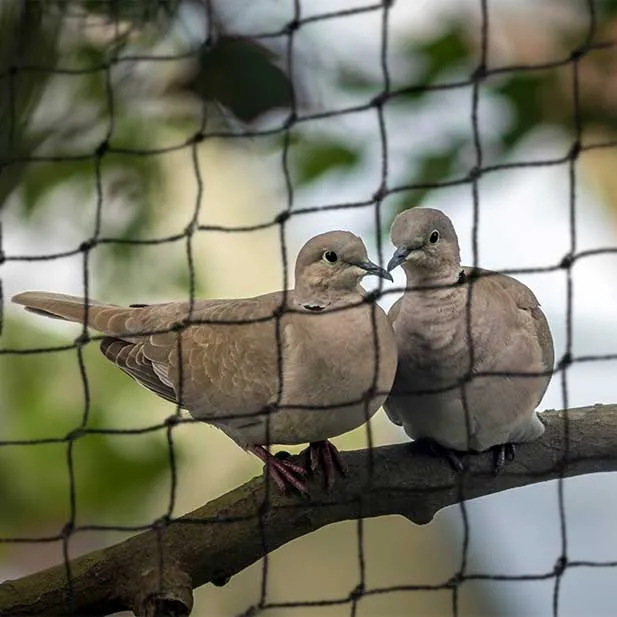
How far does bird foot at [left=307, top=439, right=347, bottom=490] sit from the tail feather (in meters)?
0.28

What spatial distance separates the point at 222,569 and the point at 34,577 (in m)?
0.18

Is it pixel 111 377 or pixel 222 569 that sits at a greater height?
pixel 111 377

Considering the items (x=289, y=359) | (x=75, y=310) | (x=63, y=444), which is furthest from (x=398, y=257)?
(x=63, y=444)

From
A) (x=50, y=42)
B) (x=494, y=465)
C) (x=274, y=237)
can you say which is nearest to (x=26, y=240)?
(x=50, y=42)

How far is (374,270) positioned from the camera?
3.97ft

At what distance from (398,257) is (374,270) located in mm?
29

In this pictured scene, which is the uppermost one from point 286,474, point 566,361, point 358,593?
point 566,361

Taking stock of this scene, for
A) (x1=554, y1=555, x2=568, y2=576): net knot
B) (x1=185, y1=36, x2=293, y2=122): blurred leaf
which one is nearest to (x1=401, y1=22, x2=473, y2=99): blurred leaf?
(x1=185, y1=36, x2=293, y2=122): blurred leaf

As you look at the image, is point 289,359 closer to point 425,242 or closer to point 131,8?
point 425,242

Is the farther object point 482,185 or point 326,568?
point 326,568

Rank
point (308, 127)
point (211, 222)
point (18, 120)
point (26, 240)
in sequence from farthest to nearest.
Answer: point (211, 222)
point (26, 240)
point (308, 127)
point (18, 120)

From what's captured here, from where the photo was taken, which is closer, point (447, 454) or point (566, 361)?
point (566, 361)

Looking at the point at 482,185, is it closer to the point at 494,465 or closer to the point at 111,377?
the point at 494,465

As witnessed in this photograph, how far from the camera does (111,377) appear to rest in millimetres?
1870
